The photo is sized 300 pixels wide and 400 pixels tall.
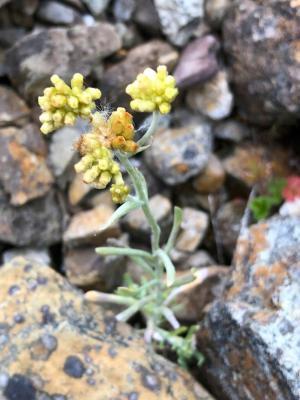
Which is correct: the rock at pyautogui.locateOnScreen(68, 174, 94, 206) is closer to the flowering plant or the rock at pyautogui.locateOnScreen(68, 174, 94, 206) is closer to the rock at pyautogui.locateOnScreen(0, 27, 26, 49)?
the rock at pyautogui.locateOnScreen(0, 27, 26, 49)

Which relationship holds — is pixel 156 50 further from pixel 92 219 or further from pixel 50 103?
pixel 50 103

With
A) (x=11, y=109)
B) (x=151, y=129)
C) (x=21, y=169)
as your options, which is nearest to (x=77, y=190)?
(x=21, y=169)

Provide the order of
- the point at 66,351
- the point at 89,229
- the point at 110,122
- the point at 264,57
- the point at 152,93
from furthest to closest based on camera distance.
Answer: the point at 89,229 → the point at 264,57 → the point at 66,351 → the point at 152,93 → the point at 110,122

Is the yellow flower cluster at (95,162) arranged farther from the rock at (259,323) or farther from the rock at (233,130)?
the rock at (233,130)

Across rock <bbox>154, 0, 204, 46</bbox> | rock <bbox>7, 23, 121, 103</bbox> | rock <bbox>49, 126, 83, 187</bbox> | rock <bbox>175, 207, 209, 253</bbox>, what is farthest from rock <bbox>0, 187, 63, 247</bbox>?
rock <bbox>154, 0, 204, 46</bbox>

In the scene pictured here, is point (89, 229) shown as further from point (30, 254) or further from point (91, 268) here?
point (30, 254)

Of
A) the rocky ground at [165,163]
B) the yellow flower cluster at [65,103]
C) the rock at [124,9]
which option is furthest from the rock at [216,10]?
the yellow flower cluster at [65,103]

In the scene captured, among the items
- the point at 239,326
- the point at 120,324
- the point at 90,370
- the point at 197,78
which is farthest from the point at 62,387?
the point at 197,78
